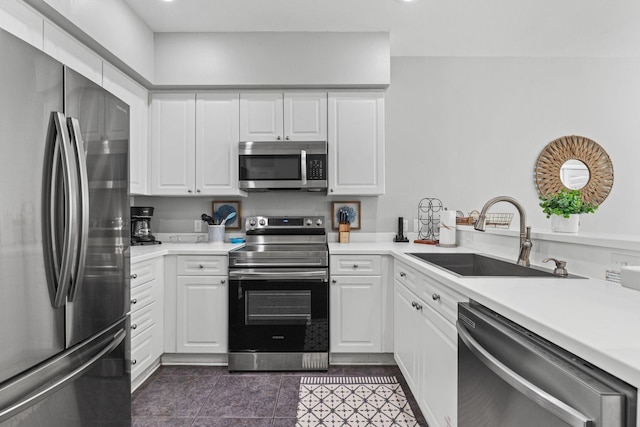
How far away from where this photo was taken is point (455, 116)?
3242 mm

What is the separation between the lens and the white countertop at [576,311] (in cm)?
61

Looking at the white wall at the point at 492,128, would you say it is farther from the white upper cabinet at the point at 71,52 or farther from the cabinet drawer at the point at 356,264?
the white upper cabinet at the point at 71,52

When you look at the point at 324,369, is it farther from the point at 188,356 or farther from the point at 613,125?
the point at 613,125

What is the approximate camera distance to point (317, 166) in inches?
110

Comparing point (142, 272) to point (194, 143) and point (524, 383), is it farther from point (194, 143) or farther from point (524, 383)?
point (524, 383)

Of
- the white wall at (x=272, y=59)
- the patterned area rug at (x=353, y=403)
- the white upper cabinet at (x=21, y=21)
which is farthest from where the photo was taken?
the white wall at (x=272, y=59)

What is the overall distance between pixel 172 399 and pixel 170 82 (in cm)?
235

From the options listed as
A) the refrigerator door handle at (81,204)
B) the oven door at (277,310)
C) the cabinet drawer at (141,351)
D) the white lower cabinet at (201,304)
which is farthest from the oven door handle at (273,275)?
the refrigerator door handle at (81,204)

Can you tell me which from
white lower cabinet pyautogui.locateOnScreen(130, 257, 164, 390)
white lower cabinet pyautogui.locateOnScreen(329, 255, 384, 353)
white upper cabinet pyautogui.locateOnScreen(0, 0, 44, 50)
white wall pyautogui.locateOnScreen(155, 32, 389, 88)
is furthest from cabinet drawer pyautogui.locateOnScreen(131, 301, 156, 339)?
white wall pyautogui.locateOnScreen(155, 32, 389, 88)

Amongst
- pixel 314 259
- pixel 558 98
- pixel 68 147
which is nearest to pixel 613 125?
pixel 558 98

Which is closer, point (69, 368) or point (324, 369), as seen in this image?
point (69, 368)

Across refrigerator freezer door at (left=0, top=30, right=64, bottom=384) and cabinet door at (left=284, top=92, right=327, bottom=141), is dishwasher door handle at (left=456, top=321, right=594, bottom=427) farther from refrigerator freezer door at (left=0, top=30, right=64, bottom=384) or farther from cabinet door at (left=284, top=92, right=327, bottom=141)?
Result: cabinet door at (left=284, top=92, right=327, bottom=141)

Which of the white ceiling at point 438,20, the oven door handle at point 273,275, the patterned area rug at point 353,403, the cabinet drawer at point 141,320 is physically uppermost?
the white ceiling at point 438,20

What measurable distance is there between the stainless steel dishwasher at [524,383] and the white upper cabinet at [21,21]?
2.31m
